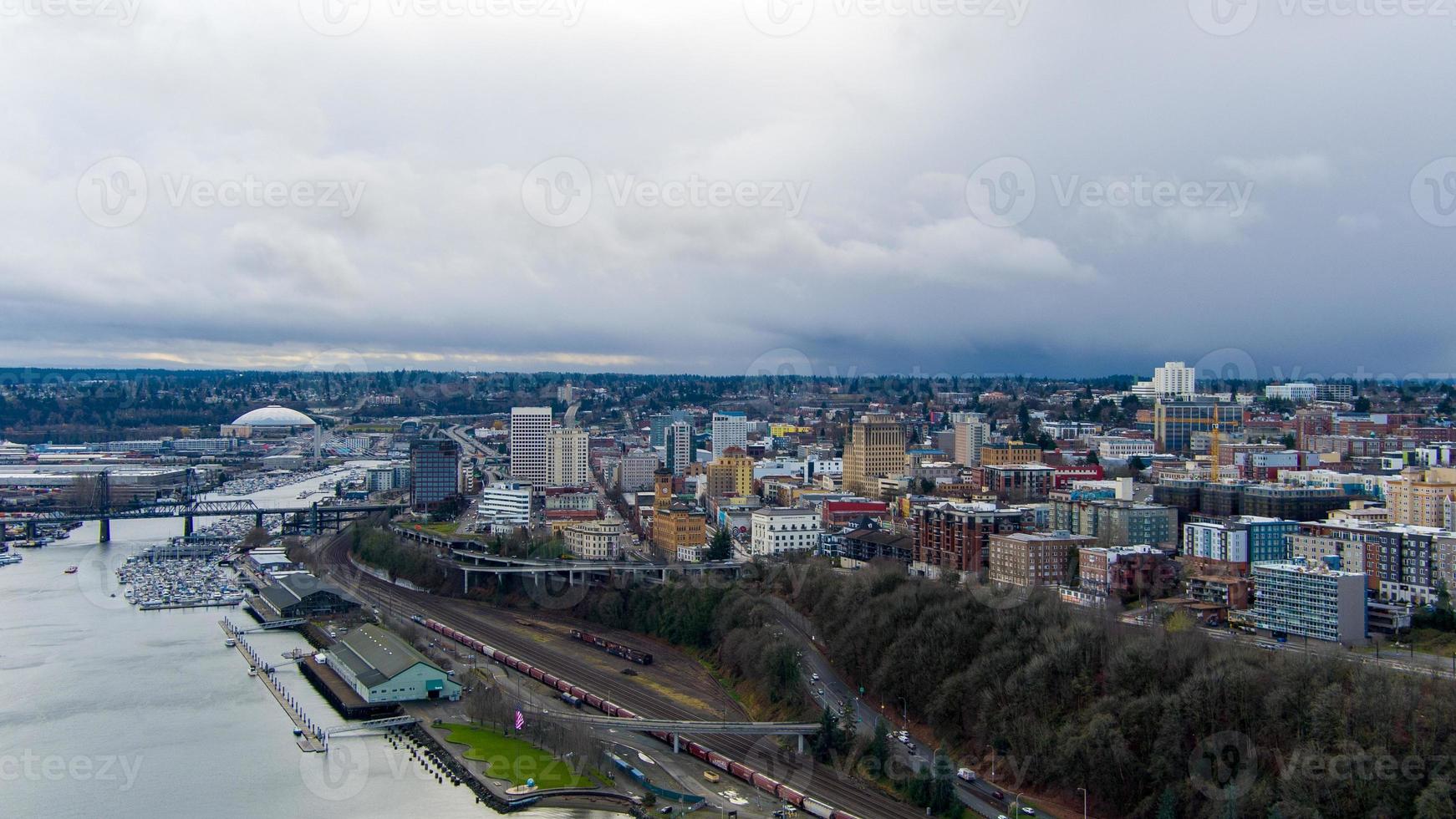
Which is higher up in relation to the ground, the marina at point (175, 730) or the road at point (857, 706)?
the road at point (857, 706)

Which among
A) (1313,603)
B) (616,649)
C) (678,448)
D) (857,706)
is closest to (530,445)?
(678,448)

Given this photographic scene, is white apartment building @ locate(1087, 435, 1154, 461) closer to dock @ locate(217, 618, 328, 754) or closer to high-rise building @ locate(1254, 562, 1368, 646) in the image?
high-rise building @ locate(1254, 562, 1368, 646)

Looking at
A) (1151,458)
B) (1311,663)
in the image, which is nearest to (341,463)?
(1151,458)

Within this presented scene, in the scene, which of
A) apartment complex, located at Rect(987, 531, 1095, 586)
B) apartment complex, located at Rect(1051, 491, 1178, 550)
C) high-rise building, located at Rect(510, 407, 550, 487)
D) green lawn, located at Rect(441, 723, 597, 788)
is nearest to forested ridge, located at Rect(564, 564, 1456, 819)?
apartment complex, located at Rect(987, 531, 1095, 586)

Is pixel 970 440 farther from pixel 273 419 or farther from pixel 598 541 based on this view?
pixel 273 419

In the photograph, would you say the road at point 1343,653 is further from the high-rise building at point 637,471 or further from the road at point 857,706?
the high-rise building at point 637,471

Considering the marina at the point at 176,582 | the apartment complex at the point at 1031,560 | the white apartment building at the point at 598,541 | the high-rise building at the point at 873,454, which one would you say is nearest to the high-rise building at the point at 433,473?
the marina at the point at 176,582

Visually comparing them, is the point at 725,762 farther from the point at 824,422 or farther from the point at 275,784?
the point at 824,422
